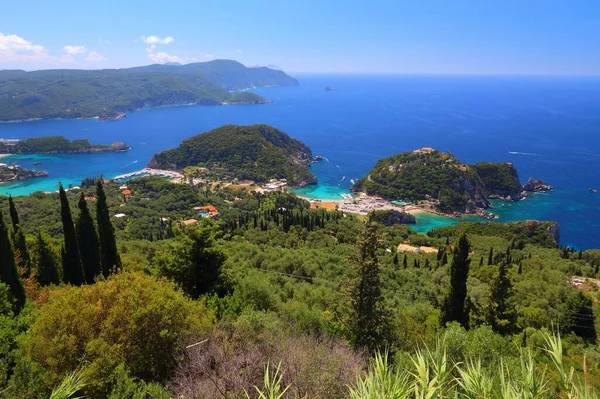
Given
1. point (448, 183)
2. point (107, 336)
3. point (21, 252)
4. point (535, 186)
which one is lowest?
point (535, 186)

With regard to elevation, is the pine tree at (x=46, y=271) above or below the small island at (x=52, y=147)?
above

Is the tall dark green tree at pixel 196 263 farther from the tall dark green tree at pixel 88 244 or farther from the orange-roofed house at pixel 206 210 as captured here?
the orange-roofed house at pixel 206 210

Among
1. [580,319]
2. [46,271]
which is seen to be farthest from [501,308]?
[46,271]

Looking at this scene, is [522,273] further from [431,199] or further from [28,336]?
[431,199]

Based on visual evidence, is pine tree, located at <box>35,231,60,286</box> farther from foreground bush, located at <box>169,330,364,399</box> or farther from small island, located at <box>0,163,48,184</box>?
small island, located at <box>0,163,48,184</box>

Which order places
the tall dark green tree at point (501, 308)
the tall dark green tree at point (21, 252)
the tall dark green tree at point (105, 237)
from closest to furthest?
the tall dark green tree at point (501, 308) → the tall dark green tree at point (105, 237) → the tall dark green tree at point (21, 252)

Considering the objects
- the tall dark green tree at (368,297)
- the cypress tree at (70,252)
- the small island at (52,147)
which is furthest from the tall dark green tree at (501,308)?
the small island at (52,147)

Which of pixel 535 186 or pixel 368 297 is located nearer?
pixel 368 297

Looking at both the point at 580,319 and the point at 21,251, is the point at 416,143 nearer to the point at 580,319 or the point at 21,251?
the point at 580,319
